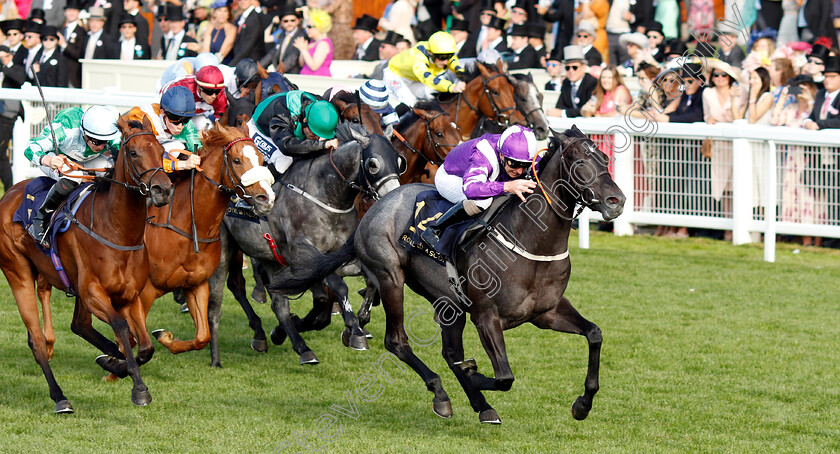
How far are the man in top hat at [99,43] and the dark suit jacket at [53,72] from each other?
0.93 meters

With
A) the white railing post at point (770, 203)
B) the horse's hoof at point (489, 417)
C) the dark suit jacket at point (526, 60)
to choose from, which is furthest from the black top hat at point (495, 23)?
the horse's hoof at point (489, 417)

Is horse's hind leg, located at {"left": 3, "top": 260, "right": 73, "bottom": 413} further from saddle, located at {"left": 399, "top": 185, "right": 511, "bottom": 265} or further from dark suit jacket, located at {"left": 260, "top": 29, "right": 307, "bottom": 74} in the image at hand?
dark suit jacket, located at {"left": 260, "top": 29, "right": 307, "bottom": 74}

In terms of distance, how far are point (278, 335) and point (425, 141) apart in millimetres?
1662

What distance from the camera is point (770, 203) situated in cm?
1040

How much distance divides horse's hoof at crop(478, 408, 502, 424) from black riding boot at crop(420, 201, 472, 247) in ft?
2.83

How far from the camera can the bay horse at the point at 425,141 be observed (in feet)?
27.3

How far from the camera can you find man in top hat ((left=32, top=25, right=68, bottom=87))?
50.3 feet

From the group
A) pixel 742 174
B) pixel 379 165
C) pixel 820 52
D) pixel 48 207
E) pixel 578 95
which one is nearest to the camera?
pixel 48 207

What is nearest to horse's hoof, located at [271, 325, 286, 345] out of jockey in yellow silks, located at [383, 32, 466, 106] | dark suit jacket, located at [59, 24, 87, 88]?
jockey in yellow silks, located at [383, 32, 466, 106]

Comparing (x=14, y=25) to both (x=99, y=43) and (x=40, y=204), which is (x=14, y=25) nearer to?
(x=99, y=43)

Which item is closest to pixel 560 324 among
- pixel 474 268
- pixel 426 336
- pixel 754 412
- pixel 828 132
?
pixel 474 268

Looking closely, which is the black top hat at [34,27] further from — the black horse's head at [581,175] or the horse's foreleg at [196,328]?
the black horse's head at [581,175]

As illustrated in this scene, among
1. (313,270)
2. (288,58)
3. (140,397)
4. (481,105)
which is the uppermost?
(288,58)

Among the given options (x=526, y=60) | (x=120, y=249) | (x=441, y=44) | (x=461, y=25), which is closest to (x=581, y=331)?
(x=120, y=249)
